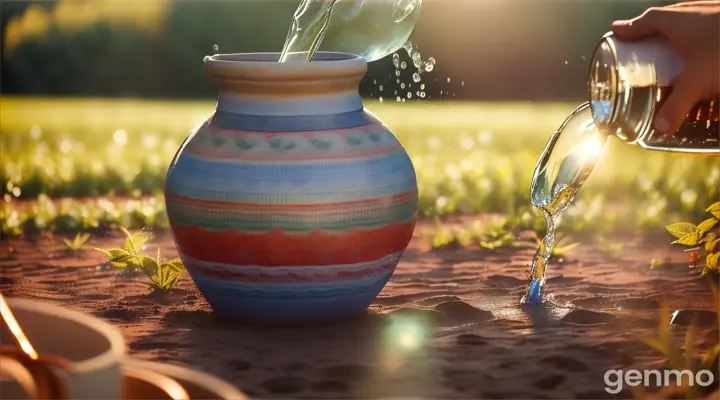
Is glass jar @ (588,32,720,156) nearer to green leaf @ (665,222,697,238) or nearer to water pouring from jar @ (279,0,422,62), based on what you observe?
green leaf @ (665,222,697,238)

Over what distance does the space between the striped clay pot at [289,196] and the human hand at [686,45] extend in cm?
89

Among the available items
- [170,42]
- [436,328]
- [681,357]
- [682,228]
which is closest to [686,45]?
[681,357]

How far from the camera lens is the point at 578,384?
3.36 m

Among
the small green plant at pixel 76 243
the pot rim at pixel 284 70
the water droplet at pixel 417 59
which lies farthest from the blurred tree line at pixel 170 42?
the pot rim at pixel 284 70

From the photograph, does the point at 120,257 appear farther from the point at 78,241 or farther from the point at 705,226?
the point at 705,226

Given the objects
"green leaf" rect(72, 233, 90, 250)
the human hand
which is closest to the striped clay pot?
the human hand

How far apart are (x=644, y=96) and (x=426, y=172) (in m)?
3.27

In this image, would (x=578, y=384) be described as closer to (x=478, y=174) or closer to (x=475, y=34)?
(x=478, y=174)

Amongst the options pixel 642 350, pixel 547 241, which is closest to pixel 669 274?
pixel 547 241

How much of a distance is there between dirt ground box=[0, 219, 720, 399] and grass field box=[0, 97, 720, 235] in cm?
65

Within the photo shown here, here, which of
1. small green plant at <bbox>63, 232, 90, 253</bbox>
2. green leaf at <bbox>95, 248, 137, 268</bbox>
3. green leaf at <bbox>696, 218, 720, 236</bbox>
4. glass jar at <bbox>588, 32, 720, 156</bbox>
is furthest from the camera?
small green plant at <bbox>63, 232, 90, 253</bbox>

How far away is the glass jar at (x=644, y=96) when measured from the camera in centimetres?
345

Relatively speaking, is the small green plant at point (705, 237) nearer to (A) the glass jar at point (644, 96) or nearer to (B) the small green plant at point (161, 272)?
(A) the glass jar at point (644, 96)

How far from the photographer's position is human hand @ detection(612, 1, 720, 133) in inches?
131
